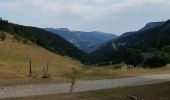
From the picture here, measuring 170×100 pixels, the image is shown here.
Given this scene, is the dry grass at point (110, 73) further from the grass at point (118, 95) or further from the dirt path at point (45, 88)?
the grass at point (118, 95)

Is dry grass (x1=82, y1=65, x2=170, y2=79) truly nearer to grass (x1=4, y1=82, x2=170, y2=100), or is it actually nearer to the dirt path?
the dirt path

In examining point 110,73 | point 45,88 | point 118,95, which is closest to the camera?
point 118,95

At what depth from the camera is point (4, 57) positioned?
84250mm

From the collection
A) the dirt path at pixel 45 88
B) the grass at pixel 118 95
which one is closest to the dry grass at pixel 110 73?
the dirt path at pixel 45 88

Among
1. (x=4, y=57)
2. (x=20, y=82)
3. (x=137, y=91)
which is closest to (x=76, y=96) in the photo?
(x=137, y=91)

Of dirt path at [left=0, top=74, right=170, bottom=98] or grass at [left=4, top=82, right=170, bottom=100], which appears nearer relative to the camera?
grass at [left=4, top=82, right=170, bottom=100]

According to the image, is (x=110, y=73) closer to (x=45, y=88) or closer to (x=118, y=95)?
(x=45, y=88)

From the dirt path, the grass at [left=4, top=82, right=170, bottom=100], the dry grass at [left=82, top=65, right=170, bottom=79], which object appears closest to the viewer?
the grass at [left=4, top=82, right=170, bottom=100]

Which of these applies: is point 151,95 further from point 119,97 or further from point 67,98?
point 67,98

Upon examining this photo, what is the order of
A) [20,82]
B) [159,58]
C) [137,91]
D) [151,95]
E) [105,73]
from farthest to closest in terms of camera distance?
[159,58]
[105,73]
[20,82]
[137,91]
[151,95]

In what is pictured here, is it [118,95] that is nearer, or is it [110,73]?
[118,95]

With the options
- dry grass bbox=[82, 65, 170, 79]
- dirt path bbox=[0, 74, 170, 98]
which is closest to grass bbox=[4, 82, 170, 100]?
dirt path bbox=[0, 74, 170, 98]

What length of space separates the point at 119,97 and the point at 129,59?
4608 inches

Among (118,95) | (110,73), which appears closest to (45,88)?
(118,95)
